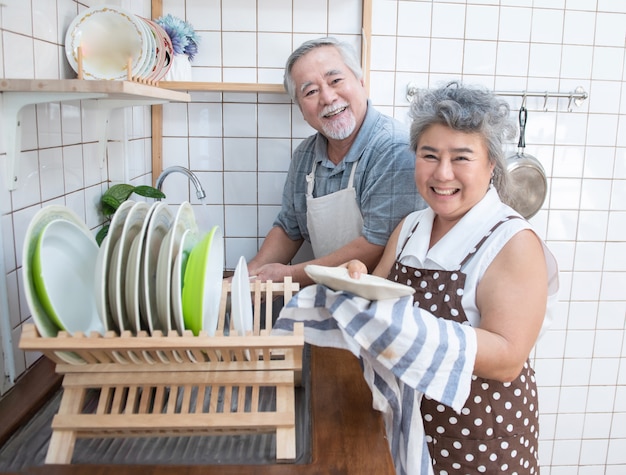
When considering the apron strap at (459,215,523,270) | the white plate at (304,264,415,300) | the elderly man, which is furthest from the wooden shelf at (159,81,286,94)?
the white plate at (304,264,415,300)

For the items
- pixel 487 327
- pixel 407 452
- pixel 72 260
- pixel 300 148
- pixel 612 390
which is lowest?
pixel 612 390

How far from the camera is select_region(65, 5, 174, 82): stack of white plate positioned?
1270 millimetres

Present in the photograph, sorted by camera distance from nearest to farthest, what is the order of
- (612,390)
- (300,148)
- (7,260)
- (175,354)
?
1. (175,354)
2. (7,260)
3. (300,148)
4. (612,390)

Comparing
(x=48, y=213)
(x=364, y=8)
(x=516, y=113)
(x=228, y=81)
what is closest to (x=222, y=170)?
(x=228, y=81)

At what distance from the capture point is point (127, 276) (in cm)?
81

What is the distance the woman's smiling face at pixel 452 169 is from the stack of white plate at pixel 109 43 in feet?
2.00

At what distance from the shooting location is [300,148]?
1821 mm

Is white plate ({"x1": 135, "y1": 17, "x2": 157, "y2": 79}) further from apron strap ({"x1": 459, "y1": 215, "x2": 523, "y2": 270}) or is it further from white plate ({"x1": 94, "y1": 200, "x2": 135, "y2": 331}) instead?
apron strap ({"x1": 459, "y1": 215, "x2": 523, "y2": 270})

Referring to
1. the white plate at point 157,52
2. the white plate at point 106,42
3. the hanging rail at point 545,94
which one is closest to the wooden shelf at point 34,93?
the white plate at point 106,42

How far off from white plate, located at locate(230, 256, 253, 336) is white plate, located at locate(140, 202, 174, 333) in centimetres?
10

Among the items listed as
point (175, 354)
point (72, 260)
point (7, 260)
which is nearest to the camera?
point (175, 354)

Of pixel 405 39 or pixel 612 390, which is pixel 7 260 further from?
pixel 612 390

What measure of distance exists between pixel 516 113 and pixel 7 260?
5.46 ft

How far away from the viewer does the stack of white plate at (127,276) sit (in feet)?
2.58
